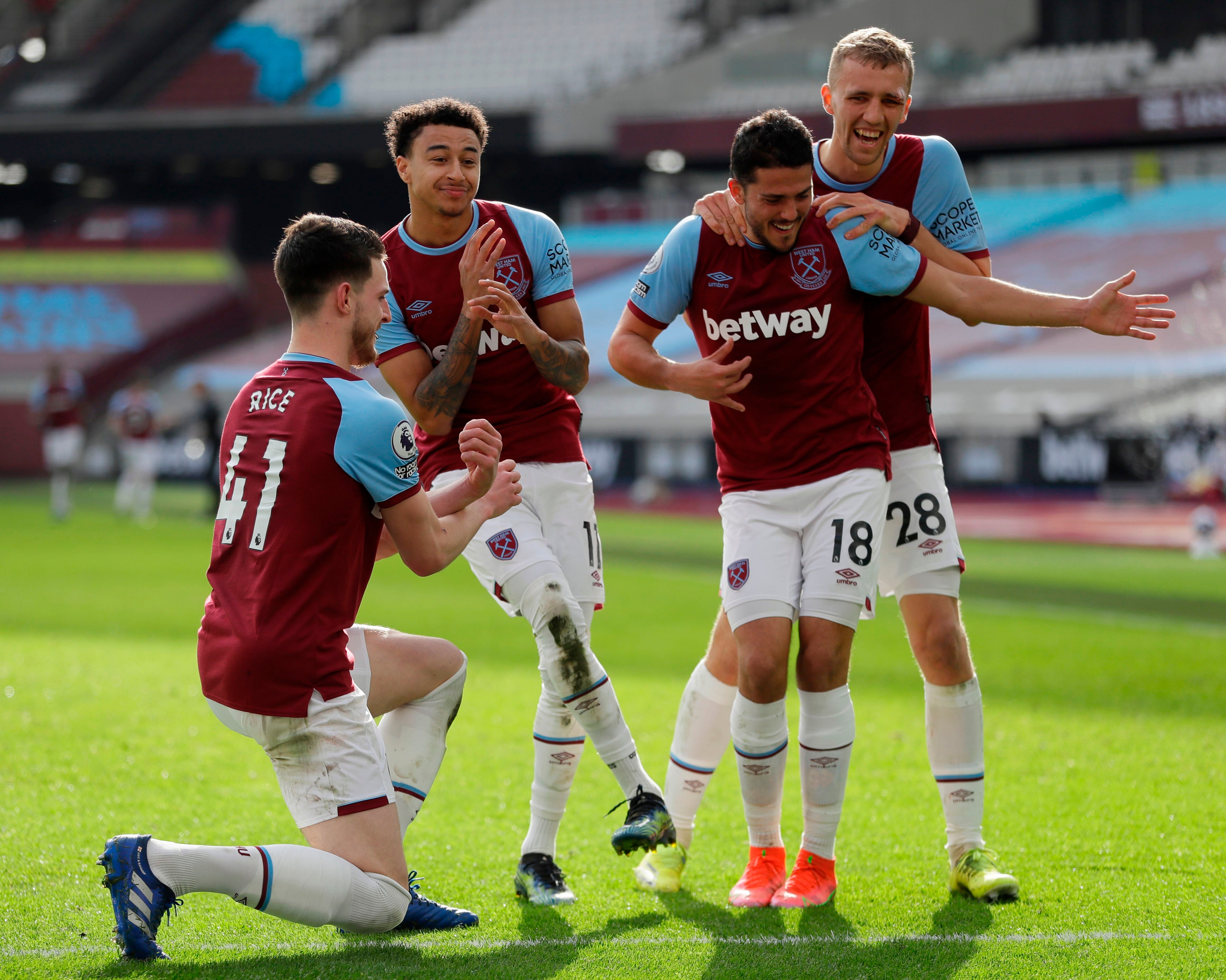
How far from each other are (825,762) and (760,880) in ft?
1.34

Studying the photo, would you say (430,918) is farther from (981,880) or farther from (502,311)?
(502,311)

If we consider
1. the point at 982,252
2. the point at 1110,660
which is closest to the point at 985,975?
the point at 982,252

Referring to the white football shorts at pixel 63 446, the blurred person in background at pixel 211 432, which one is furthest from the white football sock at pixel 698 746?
the white football shorts at pixel 63 446

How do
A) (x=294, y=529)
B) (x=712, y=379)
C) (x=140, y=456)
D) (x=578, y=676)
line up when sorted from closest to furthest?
1. (x=294, y=529)
2. (x=712, y=379)
3. (x=578, y=676)
4. (x=140, y=456)

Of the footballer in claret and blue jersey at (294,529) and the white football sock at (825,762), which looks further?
the white football sock at (825,762)

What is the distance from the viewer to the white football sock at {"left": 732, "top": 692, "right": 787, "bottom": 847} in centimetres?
398

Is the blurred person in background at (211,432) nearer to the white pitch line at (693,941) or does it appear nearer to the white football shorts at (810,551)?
the white football shorts at (810,551)

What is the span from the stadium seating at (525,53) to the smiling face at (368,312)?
88.7 feet

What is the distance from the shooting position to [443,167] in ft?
13.6

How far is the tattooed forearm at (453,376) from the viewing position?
4.09 meters

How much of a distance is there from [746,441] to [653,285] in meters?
0.57

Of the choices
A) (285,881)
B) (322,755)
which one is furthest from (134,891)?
(322,755)

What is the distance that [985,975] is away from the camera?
3275 mm

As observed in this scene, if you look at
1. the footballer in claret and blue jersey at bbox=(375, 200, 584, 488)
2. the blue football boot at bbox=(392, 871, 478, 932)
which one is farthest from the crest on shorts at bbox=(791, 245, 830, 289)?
the blue football boot at bbox=(392, 871, 478, 932)
